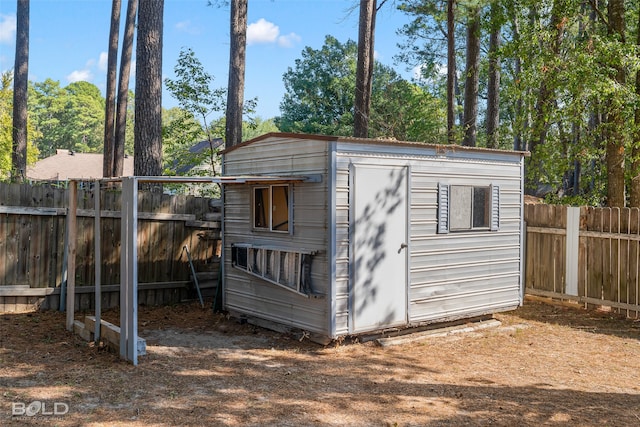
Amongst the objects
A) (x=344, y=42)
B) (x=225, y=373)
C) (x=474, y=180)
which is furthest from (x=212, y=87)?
(x=344, y=42)

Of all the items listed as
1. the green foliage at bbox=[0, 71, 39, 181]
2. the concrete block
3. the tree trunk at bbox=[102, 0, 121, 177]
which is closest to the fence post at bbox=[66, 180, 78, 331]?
the concrete block

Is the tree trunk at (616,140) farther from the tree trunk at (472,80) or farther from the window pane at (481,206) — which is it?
the tree trunk at (472,80)

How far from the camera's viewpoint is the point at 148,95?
10703 millimetres

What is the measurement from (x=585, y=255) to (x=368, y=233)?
4.45 m

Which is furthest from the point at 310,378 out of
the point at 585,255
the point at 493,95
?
the point at 493,95

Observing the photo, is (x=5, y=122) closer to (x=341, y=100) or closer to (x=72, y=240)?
(x=341, y=100)

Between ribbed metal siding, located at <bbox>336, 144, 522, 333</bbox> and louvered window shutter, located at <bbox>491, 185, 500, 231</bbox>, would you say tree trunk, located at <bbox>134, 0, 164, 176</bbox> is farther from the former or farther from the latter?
louvered window shutter, located at <bbox>491, 185, 500, 231</bbox>

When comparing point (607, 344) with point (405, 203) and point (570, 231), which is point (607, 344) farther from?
point (405, 203)

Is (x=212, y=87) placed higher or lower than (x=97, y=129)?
lower

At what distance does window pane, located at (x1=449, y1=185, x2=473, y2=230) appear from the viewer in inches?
321

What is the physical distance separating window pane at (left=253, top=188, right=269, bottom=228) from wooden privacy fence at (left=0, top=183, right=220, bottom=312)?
1805mm

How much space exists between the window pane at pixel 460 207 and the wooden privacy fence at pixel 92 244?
12.6 ft

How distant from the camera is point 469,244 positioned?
8.38 meters

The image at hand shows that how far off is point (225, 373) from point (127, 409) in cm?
130
